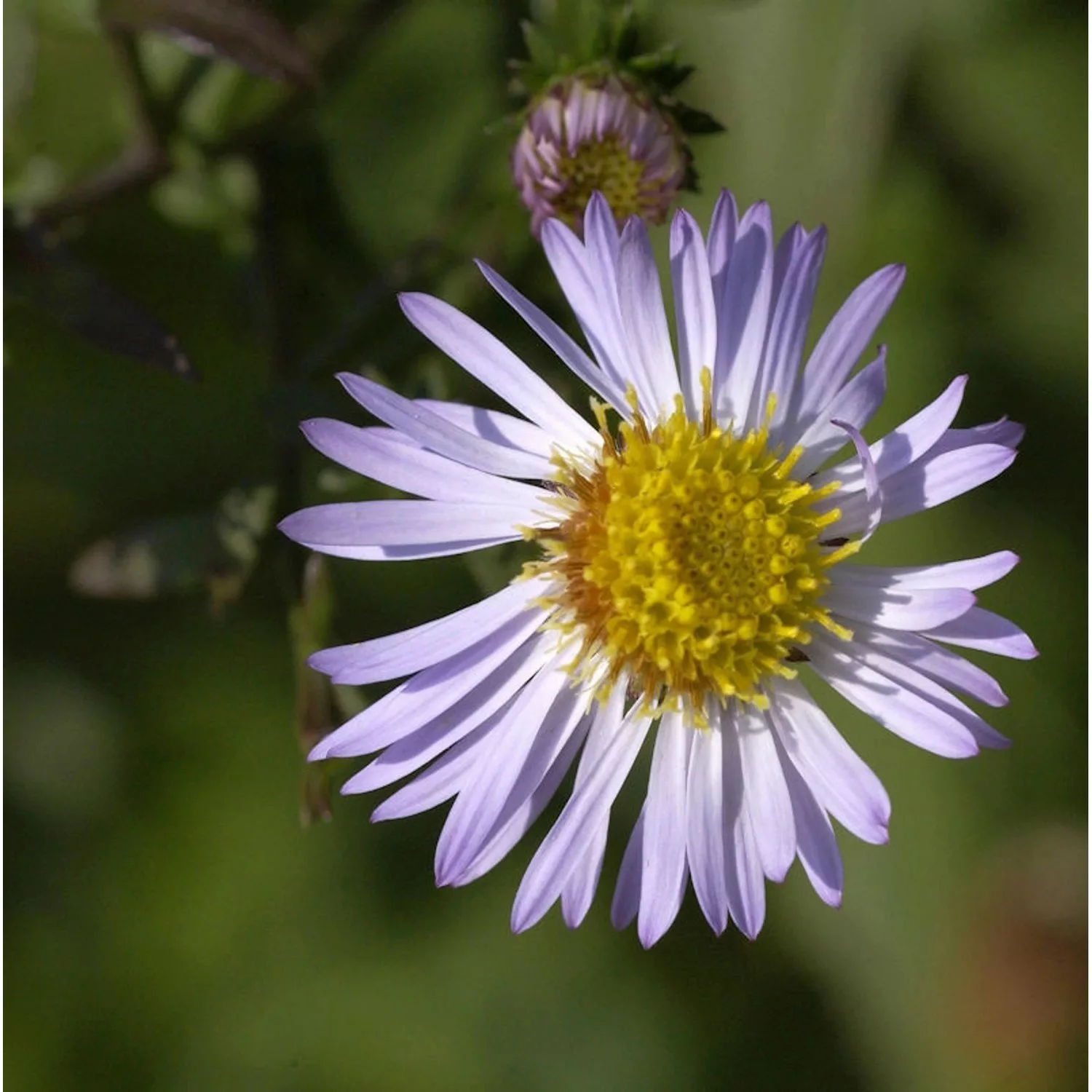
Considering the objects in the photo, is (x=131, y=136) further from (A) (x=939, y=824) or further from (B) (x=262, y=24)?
(A) (x=939, y=824)

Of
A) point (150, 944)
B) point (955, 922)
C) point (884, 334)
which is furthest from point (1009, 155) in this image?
point (150, 944)

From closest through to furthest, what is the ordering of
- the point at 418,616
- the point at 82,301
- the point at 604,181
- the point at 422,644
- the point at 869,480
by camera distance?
→ the point at 869,480 → the point at 422,644 → the point at 604,181 → the point at 82,301 → the point at 418,616

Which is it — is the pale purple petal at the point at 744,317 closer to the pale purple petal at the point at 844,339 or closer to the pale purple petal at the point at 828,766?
the pale purple petal at the point at 844,339

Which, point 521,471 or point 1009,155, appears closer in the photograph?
point 521,471

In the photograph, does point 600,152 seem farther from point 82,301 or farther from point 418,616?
point 418,616

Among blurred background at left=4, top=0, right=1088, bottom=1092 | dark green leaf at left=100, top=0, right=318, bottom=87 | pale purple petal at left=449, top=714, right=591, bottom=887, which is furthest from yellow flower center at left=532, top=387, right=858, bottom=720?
dark green leaf at left=100, top=0, right=318, bottom=87

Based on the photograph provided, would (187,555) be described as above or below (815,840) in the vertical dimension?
above

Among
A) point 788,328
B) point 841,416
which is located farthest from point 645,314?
point 841,416
